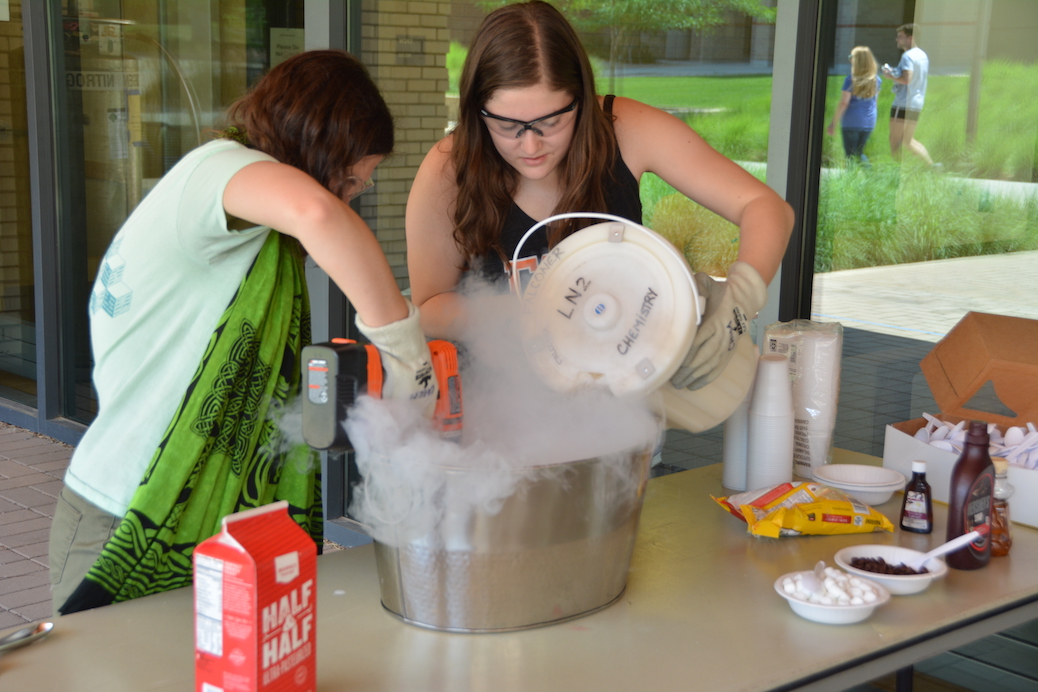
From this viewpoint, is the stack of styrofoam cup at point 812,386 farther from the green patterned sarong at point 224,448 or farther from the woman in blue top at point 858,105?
the woman in blue top at point 858,105

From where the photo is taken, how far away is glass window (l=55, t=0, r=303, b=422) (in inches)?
172

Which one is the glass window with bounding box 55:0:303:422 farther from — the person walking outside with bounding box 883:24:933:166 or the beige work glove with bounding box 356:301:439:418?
the beige work glove with bounding box 356:301:439:418

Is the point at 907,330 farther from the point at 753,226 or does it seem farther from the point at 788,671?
the point at 788,671

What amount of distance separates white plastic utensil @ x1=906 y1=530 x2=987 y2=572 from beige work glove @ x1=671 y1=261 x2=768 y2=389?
394 millimetres

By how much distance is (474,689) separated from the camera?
43.3 inches

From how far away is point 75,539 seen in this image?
54.2 inches

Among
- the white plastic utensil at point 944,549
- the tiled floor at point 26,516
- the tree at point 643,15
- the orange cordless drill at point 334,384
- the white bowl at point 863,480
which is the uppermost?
the tree at point 643,15

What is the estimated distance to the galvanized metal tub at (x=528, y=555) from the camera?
114cm

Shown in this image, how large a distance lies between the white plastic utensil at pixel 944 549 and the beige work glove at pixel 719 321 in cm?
39

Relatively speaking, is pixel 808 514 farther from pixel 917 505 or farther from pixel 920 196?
pixel 920 196

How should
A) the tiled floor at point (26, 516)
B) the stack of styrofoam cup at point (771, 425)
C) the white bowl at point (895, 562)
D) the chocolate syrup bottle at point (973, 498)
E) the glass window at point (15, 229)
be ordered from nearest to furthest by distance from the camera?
1. the white bowl at point (895, 562)
2. the chocolate syrup bottle at point (973, 498)
3. the stack of styrofoam cup at point (771, 425)
4. the tiled floor at point (26, 516)
5. the glass window at point (15, 229)

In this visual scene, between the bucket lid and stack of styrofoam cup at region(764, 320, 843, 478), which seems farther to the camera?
stack of styrofoam cup at region(764, 320, 843, 478)

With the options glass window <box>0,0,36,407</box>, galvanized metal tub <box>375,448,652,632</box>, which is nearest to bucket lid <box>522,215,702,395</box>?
galvanized metal tub <box>375,448,652,632</box>

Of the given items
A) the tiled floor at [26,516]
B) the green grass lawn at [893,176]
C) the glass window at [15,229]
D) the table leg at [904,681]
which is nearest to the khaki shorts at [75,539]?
the table leg at [904,681]
